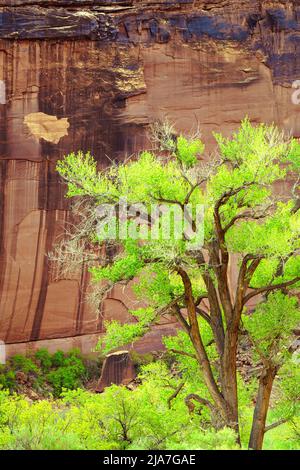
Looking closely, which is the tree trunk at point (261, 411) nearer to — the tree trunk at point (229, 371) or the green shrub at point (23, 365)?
the tree trunk at point (229, 371)

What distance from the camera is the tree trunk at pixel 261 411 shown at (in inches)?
733

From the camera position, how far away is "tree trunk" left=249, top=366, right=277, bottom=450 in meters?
18.6

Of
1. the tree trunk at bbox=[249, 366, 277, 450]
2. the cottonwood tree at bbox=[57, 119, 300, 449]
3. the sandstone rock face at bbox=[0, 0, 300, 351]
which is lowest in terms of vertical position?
the tree trunk at bbox=[249, 366, 277, 450]

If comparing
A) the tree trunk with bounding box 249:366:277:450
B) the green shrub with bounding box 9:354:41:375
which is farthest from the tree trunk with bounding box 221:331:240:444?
the green shrub with bounding box 9:354:41:375

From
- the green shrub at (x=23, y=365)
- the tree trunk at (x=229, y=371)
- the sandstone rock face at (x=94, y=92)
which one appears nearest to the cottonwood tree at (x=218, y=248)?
the tree trunk at (x=229, y=371)

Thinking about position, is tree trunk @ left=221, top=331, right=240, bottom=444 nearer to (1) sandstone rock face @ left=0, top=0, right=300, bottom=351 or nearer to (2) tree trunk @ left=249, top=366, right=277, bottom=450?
(2) tree trunk @ left=249, top=366, right=277, bottom=450

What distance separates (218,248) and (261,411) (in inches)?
122

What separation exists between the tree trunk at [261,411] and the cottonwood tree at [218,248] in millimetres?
18

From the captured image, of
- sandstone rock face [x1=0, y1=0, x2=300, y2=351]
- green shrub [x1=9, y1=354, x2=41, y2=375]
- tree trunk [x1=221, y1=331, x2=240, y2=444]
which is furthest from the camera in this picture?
sandstone rock face [x1=0, y1=0, x2=300, y2=351]

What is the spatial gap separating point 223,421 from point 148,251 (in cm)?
326

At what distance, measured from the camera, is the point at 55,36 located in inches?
1191

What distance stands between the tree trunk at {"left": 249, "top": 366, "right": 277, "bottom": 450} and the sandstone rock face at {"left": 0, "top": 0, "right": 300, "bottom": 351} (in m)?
12.4

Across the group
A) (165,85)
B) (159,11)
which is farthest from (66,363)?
(159,11)

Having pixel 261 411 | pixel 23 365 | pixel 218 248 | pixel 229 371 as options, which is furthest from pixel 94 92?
pixel 261 411
